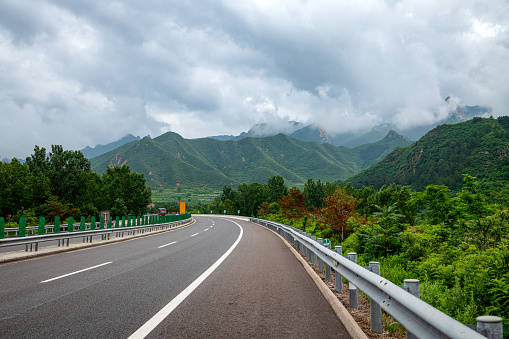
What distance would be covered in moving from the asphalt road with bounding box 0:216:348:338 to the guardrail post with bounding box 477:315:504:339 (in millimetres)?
2327

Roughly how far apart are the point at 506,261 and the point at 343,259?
2.80 metres

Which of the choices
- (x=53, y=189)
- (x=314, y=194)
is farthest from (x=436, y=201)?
(x=314, y=194)

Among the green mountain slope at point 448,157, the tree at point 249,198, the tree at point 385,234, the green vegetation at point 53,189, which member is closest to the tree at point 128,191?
the green vegetation at point 53,189

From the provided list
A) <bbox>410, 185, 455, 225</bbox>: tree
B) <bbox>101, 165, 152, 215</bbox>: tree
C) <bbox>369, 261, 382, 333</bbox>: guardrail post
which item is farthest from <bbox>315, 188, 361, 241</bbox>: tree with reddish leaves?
<bbox>101, 165, 152, 215</bbox>: tree

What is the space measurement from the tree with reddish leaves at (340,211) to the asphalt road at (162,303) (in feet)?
38.6

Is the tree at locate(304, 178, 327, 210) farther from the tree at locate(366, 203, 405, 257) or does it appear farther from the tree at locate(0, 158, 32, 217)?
the tree at locate(366, 203, 405, 257)

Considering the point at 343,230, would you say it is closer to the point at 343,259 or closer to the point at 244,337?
the point at 343,259

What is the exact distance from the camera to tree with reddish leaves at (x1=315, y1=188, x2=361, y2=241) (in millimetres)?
20766

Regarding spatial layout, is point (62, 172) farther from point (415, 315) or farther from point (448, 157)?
point (448, 157)

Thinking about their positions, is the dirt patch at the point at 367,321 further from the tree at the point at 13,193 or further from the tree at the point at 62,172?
the tree at the point at 62,172

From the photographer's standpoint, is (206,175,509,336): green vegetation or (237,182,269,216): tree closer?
(206,175,509,336): green vegetation

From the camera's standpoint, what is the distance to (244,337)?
4.09 metres

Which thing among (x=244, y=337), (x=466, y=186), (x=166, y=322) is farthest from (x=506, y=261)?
(x=466, y=186)

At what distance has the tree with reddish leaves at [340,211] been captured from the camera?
2077 cm
